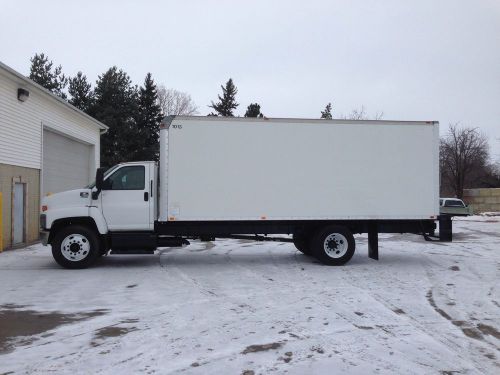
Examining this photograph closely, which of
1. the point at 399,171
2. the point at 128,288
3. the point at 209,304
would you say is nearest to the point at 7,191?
the point at 128,288

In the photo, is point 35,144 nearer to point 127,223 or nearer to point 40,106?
point 40,106

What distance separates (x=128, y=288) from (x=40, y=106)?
1076cm

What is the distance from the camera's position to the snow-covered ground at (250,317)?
5055 mm

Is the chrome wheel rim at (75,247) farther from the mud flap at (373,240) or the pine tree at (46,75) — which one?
the pine tree at (46,75)

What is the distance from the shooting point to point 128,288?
8875 millimetres

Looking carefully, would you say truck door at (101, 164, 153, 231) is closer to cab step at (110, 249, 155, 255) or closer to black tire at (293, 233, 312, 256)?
cab step at (110, 249, 155, 255)

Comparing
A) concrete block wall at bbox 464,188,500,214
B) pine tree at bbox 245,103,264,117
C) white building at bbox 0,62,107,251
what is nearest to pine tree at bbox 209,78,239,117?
pine tree at bbox 245,103,264,117

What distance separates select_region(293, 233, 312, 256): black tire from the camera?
12106mm

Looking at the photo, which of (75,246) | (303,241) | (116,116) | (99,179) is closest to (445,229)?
(303,241)

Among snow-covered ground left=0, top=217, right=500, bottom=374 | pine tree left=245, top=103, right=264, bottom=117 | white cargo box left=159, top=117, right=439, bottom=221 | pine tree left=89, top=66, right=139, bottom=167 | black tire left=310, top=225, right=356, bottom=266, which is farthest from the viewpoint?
pine tree left=245, top=103, right=264, bottom=117

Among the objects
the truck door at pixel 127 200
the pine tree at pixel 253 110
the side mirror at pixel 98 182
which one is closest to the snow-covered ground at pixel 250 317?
the truck door at pixel 127 200

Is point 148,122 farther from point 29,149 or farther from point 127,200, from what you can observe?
point 127,200

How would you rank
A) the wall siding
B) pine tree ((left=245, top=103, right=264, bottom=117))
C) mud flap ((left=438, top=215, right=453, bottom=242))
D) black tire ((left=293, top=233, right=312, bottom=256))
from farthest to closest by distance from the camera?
pine tree ((left=245, top=103, right=264, bottom=117)) → the wall siding → black tire ((left=293, top=233, right=312, bottom=256)) → mud flap ((left=438, top=215, right=453, bottom=242))

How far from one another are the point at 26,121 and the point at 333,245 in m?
10.8
